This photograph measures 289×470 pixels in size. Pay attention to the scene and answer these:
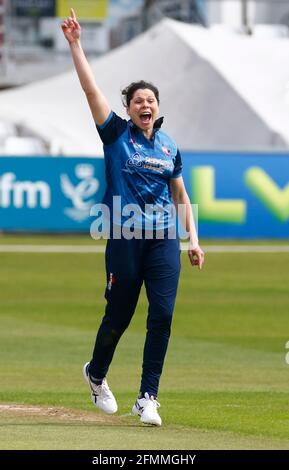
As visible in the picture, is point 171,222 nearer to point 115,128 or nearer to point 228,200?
point 115,128

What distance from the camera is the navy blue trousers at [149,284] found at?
10.0 metres

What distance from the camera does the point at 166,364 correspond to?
48.9 ft

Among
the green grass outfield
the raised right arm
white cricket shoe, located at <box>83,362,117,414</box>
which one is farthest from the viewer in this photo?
white cricket shoe, located at <box>83,362,117,414</box>

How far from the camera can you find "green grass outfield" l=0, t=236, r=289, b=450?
380 inches

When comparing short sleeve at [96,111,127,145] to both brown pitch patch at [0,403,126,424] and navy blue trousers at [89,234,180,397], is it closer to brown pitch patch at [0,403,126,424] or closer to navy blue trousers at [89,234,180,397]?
navy blue trousers at [89,234,180,397]

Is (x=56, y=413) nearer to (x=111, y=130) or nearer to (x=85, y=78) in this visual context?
(x=111, y=130)

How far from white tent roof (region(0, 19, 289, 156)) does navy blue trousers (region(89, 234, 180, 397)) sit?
2586cm

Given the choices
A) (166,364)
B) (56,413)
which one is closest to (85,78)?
(56,413)

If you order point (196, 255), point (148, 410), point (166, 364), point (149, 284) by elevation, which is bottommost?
point (148, 410)

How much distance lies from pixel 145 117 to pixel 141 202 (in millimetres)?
584

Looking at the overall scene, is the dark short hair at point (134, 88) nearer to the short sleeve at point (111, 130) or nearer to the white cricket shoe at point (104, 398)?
the short sleeve at point (111, 130)

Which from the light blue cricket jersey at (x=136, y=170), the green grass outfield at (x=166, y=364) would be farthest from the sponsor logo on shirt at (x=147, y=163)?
the green grass outfield at (x=166, y=364)

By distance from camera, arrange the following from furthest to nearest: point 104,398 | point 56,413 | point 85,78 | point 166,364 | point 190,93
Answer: point 190,93 < point 166,364 < point 56,413 < point 104,398 < point 85,78

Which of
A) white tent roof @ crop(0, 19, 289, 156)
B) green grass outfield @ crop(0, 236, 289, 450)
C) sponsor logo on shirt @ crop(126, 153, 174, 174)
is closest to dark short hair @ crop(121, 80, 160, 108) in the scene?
sponsor logo on shirt @ crop(126, 153, 174, 174)
